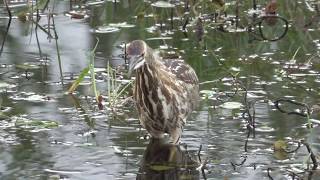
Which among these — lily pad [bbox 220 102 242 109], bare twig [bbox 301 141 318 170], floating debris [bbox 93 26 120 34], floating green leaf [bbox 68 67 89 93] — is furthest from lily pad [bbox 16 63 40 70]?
bare twig [bbox 301 141 318 170]

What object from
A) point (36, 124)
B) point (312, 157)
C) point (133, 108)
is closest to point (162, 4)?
point (133, 108)

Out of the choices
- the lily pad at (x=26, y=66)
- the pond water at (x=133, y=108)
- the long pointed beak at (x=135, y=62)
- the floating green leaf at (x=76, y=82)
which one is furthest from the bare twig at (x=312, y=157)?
the lily pad at (x=26, y=66)

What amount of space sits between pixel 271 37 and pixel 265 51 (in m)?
0.48

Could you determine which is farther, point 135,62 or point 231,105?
point 231,105

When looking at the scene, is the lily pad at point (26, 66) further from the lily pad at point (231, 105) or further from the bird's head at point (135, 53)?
the bird's head at point (135, 53)

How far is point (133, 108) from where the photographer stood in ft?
26.3

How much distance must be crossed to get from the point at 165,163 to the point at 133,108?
1196 millimetres

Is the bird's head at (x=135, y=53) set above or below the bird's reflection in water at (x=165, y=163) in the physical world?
above

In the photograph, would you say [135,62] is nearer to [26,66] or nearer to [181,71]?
[181,71]

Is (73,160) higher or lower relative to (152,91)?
lower

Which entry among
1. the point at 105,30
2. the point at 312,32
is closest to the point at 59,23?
the point at 105,30

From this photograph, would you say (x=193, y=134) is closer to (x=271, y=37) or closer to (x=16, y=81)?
(x=16, y=81)

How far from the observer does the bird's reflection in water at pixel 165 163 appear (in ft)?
21.7

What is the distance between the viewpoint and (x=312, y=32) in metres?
10.1
